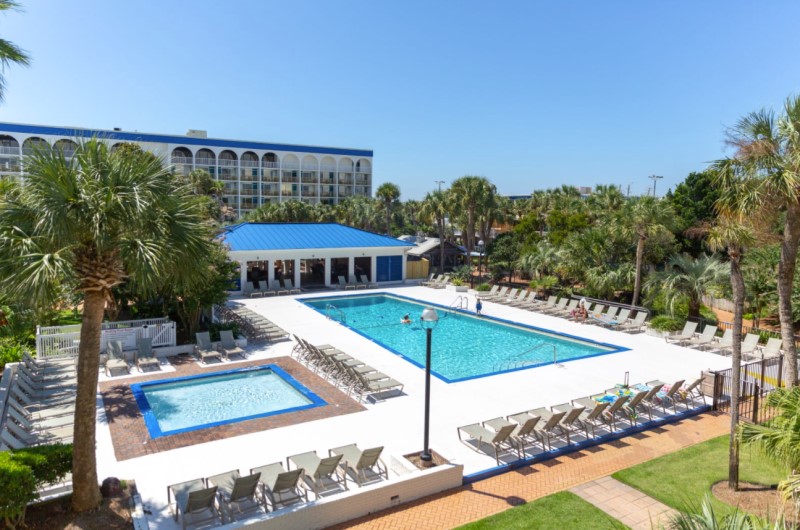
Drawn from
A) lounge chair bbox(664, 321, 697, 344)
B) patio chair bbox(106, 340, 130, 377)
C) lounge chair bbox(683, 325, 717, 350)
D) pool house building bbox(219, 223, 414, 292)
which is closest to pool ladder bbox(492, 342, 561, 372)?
lounge chair bbox(664, 321, 697, 344)

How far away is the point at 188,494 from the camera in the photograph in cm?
771

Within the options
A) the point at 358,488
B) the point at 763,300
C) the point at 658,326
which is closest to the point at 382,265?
the point at 658,326

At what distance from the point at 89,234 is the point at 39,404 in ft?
24.3

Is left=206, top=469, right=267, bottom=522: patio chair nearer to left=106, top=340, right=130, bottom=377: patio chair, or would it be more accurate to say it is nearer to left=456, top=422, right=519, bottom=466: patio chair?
left=456, top=422, right=519, bottom=466: patio chair

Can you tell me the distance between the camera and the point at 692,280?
2133 cm

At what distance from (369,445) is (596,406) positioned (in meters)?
5.06

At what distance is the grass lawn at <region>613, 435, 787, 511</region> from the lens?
350 inches

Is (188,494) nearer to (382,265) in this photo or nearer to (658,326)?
(658,326)

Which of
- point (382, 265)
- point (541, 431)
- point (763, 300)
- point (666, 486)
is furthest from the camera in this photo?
point (382, 265)

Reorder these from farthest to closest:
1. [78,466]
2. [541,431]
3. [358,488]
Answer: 1. [541,431]
2. [358,488]
3. [78,466]

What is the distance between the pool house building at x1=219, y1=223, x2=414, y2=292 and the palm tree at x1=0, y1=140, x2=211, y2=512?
21.5m

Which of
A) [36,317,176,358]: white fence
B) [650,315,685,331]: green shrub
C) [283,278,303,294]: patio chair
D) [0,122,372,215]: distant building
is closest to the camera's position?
[36,317,176,358]: white fence

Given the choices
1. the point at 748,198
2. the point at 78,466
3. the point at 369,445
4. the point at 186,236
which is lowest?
the point at 369,445

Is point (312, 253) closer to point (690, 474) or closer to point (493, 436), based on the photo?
point (493, 436)
